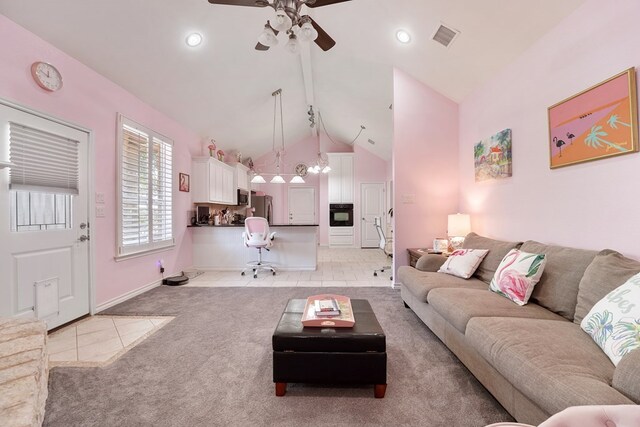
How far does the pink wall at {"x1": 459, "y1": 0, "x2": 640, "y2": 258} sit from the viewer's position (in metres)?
1.80

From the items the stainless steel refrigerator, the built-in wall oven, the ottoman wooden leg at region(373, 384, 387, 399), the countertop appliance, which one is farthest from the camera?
the built-in wall oven

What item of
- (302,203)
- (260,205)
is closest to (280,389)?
(260,205)

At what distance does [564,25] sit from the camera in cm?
221

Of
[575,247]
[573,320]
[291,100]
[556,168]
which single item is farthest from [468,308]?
[291,100]

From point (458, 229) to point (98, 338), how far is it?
3.94 meters

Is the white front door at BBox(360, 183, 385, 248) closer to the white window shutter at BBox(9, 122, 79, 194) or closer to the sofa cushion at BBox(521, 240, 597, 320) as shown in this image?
the sofa cushion at BBox(521, 240, 597, 320)

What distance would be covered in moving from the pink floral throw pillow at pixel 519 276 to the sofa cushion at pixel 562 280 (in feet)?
0.19

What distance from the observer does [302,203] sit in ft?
29.9

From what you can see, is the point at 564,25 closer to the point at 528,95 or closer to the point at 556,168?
the point at 528,95

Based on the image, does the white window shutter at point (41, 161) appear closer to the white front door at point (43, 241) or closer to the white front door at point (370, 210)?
the white front door at point (43, 241)

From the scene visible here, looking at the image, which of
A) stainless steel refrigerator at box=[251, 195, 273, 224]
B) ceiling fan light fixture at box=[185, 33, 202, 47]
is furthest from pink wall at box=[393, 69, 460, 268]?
stainless steel refrigerator at box=[251, 195, 273, 224]

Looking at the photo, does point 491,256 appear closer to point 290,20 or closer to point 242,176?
point 290,20

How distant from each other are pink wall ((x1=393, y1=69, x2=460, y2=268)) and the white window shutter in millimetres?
3703

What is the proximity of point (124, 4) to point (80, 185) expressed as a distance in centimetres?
176
